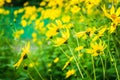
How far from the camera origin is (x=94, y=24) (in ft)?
10.2

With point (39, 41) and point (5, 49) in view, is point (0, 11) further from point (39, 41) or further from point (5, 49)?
point (5, 49)

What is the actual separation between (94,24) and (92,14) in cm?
127

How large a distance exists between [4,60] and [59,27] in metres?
1.44

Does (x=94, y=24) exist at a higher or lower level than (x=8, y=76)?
higher

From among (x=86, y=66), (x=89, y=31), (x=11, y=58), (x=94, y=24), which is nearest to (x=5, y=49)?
(x=11, y=58)

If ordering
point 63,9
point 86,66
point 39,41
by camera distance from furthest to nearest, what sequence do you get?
1. point 63,9
2. point 39,41
3. point 86,66

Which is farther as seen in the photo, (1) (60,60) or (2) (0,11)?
(2) (0,11)

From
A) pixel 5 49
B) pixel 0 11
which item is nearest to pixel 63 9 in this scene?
pixel 0 11

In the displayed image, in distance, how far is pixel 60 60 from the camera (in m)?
3.17

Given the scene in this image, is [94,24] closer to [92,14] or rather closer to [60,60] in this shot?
[60,60]

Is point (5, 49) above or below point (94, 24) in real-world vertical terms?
below

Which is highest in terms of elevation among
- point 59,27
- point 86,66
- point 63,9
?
point 59,27

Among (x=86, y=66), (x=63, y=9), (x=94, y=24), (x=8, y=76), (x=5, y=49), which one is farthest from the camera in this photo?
(x=63, y=9)

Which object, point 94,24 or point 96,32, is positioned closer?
point 96,32
